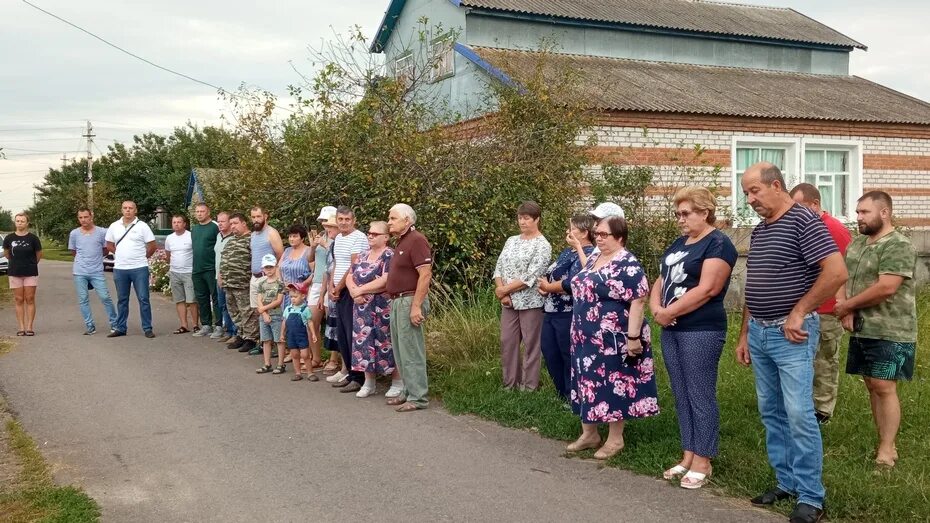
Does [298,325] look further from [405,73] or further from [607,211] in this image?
[405,73]

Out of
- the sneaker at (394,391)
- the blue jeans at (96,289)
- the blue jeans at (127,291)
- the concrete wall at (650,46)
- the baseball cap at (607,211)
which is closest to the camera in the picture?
the baseball cap at (607,211)

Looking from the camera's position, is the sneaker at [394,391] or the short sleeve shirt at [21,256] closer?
the sneaker at [394,391]

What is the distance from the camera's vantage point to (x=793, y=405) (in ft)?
16.6

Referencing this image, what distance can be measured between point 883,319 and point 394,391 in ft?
15.4

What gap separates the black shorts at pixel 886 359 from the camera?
224 inches

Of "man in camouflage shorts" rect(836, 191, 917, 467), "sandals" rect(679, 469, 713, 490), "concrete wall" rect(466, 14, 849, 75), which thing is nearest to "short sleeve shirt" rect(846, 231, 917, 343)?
"man in camouflage shorts" rect(836, 191, 917, 467)

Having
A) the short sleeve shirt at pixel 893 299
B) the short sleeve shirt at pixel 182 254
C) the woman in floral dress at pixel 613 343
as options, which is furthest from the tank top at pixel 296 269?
the short sleeve shirt at pixel 893 299

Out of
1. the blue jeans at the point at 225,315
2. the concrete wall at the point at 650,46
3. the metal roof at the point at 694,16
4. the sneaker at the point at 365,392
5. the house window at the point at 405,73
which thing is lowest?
the sneaker at the point at 365,392

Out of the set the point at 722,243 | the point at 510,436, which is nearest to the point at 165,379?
the point at 510,436

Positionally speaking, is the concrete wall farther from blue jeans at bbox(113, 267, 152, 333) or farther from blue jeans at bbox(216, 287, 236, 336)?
blue jeans at bbox(113, 267, 152, 333)

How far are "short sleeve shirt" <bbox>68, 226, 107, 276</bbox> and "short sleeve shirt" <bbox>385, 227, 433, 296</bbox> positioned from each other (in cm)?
733

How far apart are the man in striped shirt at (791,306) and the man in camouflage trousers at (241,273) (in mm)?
7929

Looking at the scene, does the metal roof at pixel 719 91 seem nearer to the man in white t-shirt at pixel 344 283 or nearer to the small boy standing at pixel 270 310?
the small boy standing at pixel 270 310

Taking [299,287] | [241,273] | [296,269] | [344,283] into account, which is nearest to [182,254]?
[241,273]
